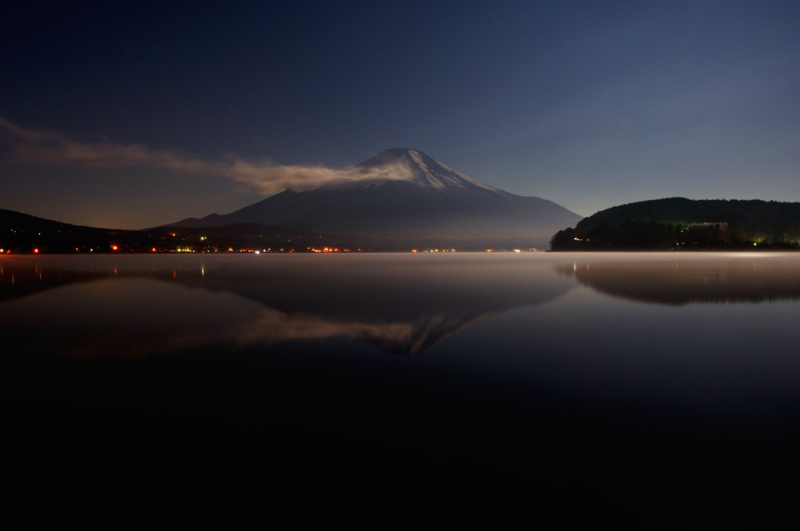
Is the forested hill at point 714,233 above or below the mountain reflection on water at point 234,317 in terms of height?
above

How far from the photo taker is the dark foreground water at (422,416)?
324 centimetres

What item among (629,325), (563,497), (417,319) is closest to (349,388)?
(563,497)

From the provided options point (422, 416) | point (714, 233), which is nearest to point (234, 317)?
point (422, 416)

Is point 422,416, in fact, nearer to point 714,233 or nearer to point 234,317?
point 234,317

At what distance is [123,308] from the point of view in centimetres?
1323

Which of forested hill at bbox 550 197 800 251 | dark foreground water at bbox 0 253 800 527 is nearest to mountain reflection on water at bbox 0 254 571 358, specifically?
dark foreground water at bbox 0 253 800 527

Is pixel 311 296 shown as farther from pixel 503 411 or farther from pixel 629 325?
pixel 503 411

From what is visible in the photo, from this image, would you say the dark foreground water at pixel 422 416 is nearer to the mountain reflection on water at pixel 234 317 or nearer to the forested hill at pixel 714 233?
the mountain reflection on water at pixel 234 317

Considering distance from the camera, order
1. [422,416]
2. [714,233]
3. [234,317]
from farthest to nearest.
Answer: [714,233], [234,317], [422,416]

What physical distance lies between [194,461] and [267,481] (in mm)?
774

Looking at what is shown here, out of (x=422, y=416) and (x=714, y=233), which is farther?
(x=714, y=233)

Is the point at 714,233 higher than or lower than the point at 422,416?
higher

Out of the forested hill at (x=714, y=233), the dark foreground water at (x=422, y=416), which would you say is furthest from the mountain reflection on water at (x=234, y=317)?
the forested hill at (x=714, y=233)

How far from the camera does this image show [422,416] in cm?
459
